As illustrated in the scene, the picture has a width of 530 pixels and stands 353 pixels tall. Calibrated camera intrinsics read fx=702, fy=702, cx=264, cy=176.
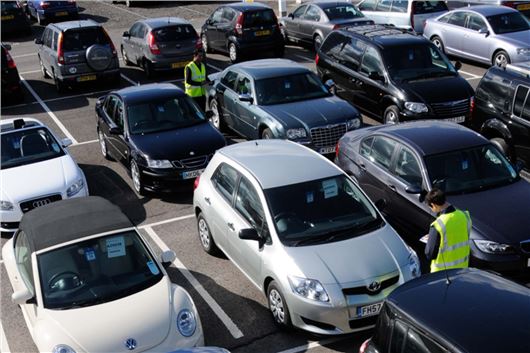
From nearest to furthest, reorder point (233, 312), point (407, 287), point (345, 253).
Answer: point (407, 287) → point (345, 253) → point (233, 312)

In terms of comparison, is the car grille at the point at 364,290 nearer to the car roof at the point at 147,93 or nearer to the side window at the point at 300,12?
the car roof at the point at 147,93

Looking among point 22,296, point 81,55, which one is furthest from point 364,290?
point 81,55

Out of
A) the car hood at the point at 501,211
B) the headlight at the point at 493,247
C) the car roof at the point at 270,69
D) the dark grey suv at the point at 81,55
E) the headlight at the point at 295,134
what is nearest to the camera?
the headlight at the point at 493,247

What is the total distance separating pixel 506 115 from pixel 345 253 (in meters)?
5.77

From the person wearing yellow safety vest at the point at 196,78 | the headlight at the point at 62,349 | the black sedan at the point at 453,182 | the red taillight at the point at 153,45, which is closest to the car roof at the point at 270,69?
the person wearing yellow safety vest at the point at 196,78

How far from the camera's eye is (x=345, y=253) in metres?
7.99

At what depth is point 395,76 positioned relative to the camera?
573 inches

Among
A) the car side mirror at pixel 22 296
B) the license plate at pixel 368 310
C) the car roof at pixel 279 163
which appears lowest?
the license plate at pixel 368 310

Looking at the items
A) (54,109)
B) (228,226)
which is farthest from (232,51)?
(228,226)

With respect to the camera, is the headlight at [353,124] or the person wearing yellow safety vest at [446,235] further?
the headlight at [353,124]

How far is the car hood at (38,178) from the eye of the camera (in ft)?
36.9

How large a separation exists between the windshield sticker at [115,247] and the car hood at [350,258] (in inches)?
74.0

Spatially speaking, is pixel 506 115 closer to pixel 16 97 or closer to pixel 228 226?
pixel 228 226

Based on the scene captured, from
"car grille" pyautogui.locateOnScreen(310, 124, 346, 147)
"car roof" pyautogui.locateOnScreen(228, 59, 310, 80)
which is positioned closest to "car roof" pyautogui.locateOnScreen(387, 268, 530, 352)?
"car grille" pyautogui.locateOnScreen(310, 124, 346, 147)
